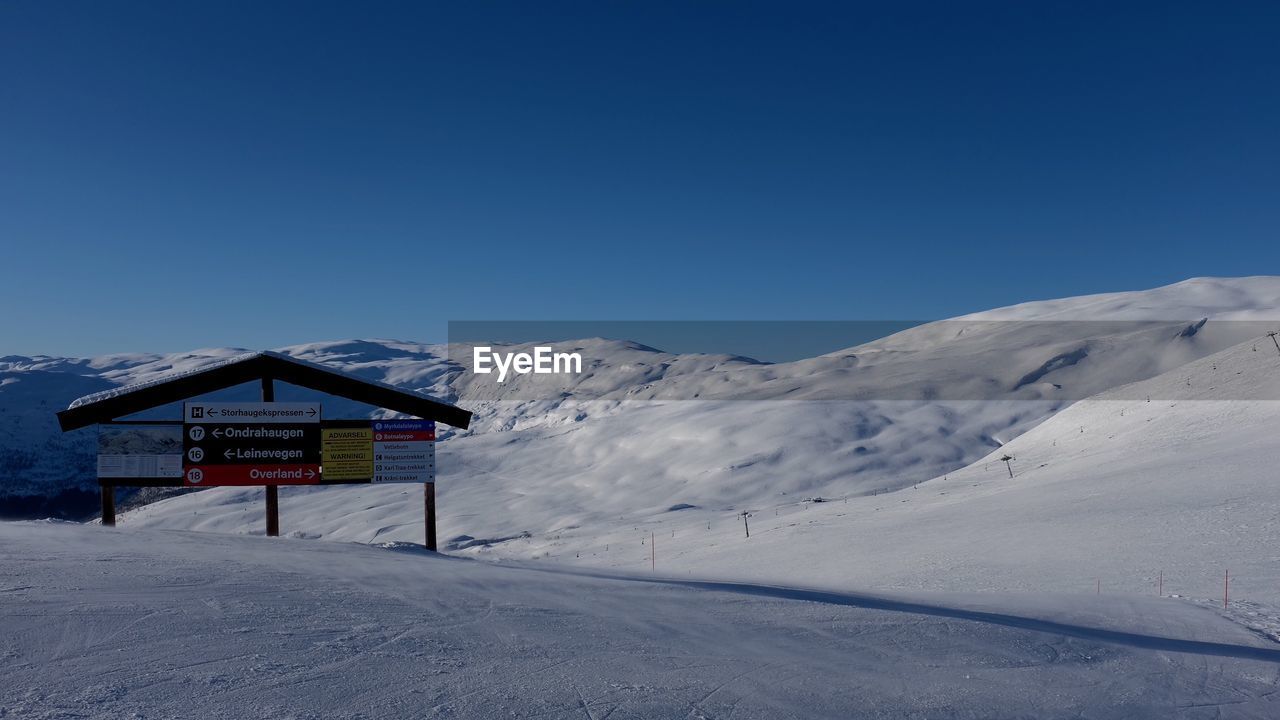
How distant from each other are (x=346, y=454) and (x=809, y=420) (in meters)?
63.7

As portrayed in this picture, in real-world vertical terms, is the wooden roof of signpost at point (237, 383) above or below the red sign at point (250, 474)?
above

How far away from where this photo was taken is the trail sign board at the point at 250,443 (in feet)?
54.4

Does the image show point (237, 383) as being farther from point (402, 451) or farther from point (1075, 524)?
point (1075, 524)

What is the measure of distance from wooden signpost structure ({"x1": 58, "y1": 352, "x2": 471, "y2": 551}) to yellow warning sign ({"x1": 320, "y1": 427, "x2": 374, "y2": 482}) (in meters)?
0.02

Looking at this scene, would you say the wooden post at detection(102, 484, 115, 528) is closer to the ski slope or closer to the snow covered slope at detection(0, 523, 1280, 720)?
the snow covered slope at detection(0, 523, 1280, 720)

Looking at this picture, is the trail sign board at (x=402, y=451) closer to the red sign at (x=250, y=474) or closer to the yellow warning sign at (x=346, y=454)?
the yellow warning sign at (x=346, y=454)

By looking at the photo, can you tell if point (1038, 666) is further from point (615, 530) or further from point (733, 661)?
point (615, 530)

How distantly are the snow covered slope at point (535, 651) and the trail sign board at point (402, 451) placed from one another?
6.71 meters

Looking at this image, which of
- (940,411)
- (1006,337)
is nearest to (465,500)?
(940,411)

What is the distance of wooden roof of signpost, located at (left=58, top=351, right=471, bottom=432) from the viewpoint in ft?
53.1

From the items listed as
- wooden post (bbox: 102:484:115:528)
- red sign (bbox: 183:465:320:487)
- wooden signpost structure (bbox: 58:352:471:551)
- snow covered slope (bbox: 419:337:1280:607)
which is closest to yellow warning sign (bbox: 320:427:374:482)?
wooden signpost structure (bbox: 58:352:471:551)

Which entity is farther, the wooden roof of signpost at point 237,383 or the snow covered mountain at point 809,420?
the snow covered mountain at point 809,420

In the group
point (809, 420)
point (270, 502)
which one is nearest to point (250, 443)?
point (270, 502)

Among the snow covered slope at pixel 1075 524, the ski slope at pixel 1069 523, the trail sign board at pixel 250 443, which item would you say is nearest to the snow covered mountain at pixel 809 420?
the ski slope at pixel 1069 523
